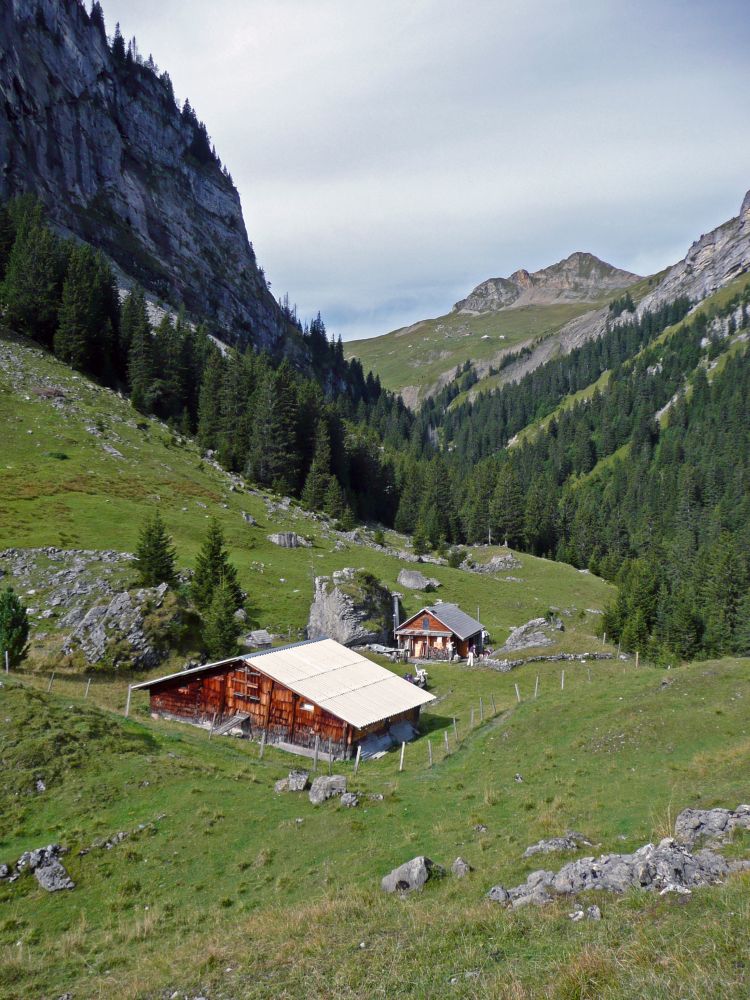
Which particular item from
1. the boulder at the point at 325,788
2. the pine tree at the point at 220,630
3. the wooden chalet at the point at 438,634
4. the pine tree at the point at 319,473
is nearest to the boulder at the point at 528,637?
the wooden chalet at the point at 438,634

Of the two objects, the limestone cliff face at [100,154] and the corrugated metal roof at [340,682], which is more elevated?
the limestone cliff face at [100,154]

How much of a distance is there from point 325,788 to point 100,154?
186558mm

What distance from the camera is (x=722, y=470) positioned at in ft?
568

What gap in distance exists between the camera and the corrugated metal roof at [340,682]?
36.8m

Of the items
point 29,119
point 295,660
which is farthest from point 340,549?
point 29,119

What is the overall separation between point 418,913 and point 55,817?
49.7 feet

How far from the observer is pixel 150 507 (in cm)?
6950

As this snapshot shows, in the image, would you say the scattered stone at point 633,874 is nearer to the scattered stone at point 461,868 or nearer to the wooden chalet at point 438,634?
the scattered stone at point 461,868

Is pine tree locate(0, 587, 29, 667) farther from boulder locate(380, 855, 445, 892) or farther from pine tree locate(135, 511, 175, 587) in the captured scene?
boulder locate(380, 855, 445, 892)

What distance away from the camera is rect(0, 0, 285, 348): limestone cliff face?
13512 cm

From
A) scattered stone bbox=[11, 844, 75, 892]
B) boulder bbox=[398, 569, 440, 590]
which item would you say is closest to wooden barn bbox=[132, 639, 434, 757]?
scattered stone bbox=[11, 844, 75, 892]

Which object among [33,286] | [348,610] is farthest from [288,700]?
[33,286]

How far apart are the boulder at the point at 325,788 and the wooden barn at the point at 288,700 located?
10.2 meters

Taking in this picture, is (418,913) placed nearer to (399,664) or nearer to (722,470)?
(399,664)
